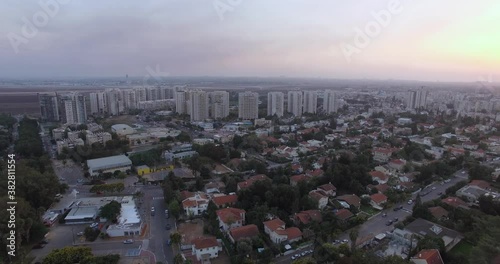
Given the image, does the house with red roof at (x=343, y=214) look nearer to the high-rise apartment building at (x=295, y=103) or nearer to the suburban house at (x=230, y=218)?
the suburban house at (x=230, y=218)

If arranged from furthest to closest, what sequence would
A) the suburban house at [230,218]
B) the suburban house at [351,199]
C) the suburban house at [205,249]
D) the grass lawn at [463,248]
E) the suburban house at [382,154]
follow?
the suburban house at [382,154] → the suburban house at [351,199] → the suburban house at [230,218] → the grass lawn at [463,248] → the suburban house at [205,249]

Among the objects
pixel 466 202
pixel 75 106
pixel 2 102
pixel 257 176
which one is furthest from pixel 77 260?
pixel 2 102

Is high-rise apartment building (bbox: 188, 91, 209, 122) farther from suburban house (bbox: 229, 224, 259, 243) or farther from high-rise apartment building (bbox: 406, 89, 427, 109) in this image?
high-rise apartment building (bbox: 406, 89, 427, 109)

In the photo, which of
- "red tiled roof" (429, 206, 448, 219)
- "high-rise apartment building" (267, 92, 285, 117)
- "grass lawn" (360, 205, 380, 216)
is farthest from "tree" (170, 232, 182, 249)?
"high-rise apartment building" (267, 92, 285, 117)

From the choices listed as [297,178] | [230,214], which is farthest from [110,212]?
[297,178]

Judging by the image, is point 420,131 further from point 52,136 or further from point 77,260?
point 52,136

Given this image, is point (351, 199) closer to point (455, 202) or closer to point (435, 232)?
point (435, 232)

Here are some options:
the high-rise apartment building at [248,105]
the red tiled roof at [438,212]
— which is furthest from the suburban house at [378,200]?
the high-rise apartment building at [248,105]
